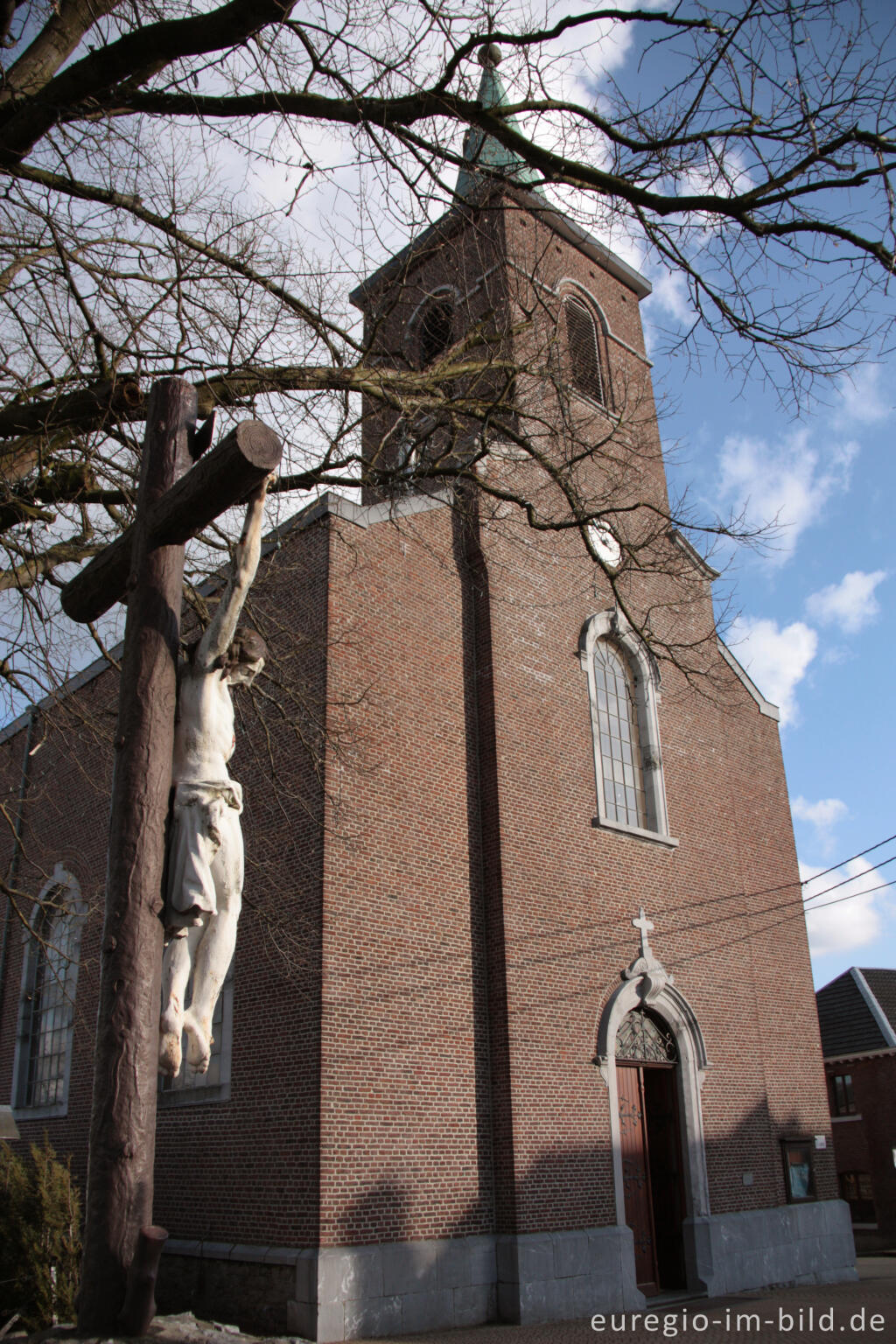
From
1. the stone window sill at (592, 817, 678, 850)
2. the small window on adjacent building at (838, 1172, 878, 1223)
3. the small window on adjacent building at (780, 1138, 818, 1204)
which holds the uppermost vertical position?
the stone window sill at (592, 817, 678, 850)

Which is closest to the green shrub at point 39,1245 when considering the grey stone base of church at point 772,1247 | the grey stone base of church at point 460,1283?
the grey stone base of church at point 460,1283

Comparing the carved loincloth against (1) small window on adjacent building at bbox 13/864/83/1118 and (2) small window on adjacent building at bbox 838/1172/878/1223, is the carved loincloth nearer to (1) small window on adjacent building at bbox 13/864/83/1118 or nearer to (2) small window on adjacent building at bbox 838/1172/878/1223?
(1) small window on adjacent building at bbox 13/864/83/1118

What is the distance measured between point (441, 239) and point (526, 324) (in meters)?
1.75

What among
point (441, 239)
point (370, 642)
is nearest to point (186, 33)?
point (441, 239)

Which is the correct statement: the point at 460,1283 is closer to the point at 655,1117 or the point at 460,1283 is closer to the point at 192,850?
the point at 655,1117

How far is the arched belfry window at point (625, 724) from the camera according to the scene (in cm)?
1520

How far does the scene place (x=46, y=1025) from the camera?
1697 cm

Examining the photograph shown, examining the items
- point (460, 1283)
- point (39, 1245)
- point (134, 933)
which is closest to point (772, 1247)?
point (460, 1283)

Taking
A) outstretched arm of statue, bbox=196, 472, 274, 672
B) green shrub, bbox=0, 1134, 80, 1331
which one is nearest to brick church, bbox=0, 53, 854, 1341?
green shrub, bbox=0, 1134, 80, 1331

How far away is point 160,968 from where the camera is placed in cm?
363

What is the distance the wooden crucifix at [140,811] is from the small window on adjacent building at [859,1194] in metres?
30.9

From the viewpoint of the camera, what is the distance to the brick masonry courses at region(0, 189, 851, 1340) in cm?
1031

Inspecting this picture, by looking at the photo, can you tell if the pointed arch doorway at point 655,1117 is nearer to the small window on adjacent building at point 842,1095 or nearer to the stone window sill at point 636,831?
the stone window sill at point 636,831

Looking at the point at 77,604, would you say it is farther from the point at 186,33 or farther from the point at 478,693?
the point at 478,693
